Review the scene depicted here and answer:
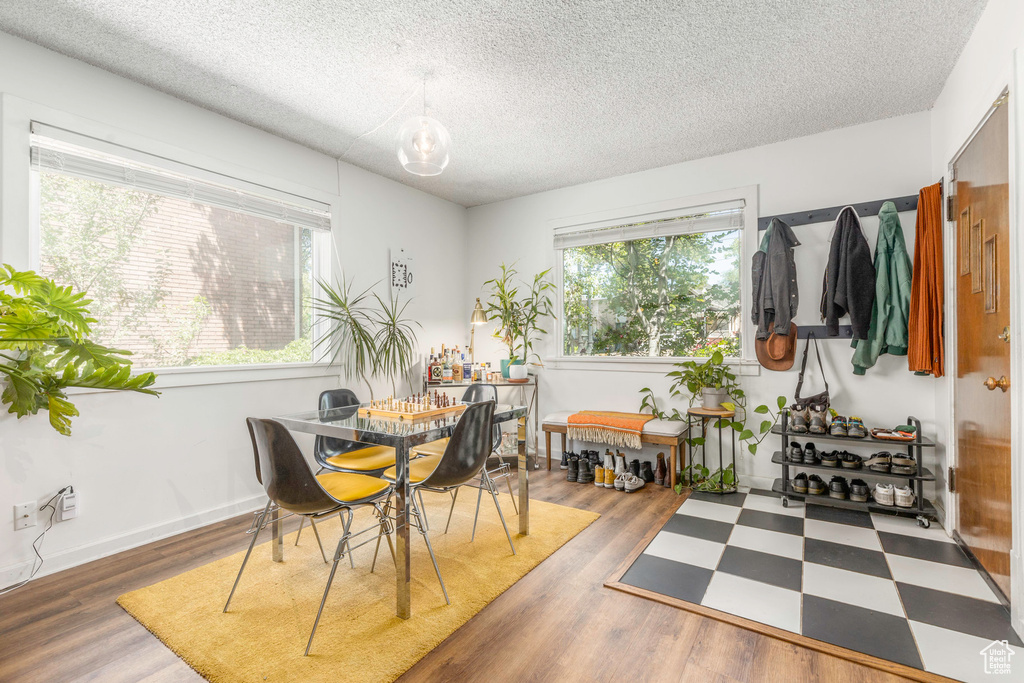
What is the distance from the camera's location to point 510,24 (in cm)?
228

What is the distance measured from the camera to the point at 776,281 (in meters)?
3.48

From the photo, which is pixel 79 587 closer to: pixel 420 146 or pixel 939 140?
pixel 420 146

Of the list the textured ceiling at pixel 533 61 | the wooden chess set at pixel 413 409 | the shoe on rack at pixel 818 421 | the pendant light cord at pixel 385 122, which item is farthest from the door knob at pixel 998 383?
the pendant light cord at pixel 385 122

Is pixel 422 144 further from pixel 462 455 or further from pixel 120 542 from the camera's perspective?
pixel 120 542

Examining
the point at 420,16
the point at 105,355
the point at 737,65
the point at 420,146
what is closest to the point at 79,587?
the point at 105,355

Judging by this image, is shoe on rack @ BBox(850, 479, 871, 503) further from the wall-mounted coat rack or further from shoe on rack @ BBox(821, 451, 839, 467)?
the wall-mounted coat rack

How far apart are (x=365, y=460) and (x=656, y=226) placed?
297 centimetres

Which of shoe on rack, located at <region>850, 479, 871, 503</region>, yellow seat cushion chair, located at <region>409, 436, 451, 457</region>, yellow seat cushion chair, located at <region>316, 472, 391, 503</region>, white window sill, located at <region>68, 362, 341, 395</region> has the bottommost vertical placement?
shoe on rack, located at <region>850, 479, 871, 503</region>

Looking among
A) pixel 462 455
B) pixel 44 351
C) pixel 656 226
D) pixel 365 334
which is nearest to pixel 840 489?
pixel 656 226

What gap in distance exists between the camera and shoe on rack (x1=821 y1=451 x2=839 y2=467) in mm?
3129

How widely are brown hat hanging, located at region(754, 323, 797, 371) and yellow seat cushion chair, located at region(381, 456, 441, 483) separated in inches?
97.4

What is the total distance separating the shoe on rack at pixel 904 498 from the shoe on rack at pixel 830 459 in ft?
1.08

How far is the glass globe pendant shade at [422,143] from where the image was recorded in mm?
2424

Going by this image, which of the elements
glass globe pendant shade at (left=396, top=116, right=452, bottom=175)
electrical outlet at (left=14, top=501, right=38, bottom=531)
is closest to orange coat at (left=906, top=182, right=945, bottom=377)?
glass globe pendant shade at (left=396, top=116, right=452, bottom=175)
